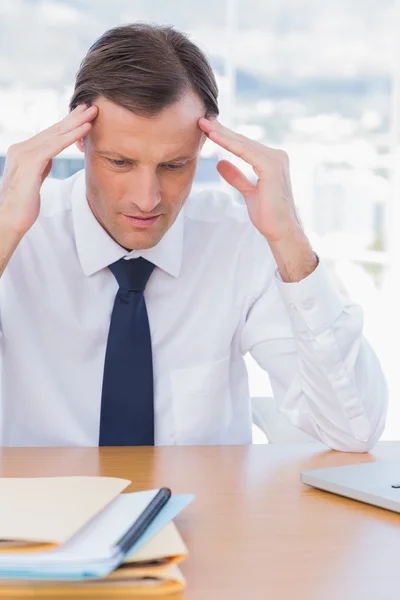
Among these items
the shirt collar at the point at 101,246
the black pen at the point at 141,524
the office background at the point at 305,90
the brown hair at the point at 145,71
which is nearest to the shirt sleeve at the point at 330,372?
the shirt collar at the point at 101,246

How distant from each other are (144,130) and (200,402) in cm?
57

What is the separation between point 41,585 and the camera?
0.88m

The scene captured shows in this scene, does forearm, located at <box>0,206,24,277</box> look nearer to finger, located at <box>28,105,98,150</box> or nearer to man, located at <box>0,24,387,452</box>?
man, located at <box>0,24,387,452</box>

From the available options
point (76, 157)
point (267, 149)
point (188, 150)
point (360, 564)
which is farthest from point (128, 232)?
point (76, 157)

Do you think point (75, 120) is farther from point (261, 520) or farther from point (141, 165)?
point (261, 520)

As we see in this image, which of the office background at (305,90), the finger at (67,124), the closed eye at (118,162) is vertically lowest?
the closed eye at (118,162)

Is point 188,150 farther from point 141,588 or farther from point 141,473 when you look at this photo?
point 141,588

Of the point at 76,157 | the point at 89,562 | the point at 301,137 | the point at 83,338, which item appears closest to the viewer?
the point at 89,562

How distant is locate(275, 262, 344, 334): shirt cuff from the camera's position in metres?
1.62

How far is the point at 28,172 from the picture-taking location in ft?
5.47

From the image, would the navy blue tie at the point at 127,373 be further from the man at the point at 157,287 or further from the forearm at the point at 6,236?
the forearm at the point at 6,236

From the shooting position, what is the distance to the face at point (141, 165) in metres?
1.61

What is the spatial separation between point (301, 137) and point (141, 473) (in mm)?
4886

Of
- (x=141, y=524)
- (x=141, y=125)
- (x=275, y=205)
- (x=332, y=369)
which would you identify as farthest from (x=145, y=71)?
(x=141, y=524)
